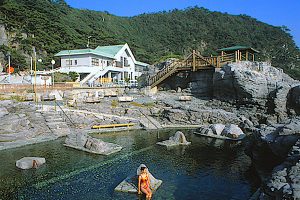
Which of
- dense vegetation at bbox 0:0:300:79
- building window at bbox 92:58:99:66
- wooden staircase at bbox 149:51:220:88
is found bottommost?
wooden staircase at bbox 149:51:220:88

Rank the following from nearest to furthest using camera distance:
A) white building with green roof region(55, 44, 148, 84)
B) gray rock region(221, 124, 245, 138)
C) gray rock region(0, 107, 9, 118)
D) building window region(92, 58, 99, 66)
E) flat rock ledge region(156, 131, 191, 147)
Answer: flat rock ledge region(156, 131, 191, 147), gray rock region(0, 107, 9, 118), gray rock region(221, 124, 245, 138), white building with green roof region(55, 44, 148, 84), building window region(92, 58, 99, 66)

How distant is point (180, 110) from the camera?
39.5 m

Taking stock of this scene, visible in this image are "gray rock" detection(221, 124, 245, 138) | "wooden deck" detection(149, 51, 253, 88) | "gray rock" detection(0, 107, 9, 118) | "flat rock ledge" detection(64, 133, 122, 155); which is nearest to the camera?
"flat rock ledge" detection(64, 133, 122, 155)

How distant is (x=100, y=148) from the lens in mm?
24891

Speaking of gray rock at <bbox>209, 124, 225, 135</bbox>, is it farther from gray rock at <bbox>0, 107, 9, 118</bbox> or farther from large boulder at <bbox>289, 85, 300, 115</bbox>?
gray rock at <bbox>0, 107, 9, 118</bbox>

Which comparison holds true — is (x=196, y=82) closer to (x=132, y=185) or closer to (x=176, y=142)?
(x=176, y=142)

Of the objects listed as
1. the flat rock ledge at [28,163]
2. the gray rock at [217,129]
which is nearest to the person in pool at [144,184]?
the flat rock ledge at [28,163]

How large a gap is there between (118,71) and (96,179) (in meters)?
55.1

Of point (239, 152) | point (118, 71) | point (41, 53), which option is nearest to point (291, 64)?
point (118, 71)

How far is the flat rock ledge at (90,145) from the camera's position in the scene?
2487cm

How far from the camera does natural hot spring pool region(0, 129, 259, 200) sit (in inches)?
653

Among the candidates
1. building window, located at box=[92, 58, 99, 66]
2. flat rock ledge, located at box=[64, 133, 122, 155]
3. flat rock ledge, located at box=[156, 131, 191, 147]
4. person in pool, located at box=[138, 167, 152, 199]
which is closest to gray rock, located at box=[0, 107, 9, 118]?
flat rock ledge, located at box=[64, 133, 122, 155]

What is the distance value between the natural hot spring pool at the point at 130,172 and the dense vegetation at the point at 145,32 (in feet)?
163

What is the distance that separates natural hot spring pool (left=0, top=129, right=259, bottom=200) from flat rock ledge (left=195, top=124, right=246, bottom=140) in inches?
84.2
